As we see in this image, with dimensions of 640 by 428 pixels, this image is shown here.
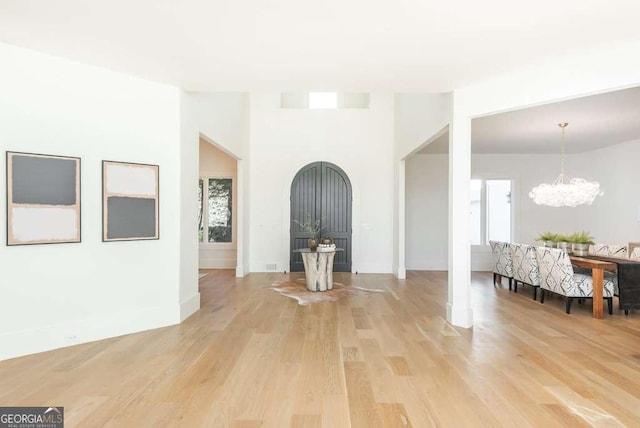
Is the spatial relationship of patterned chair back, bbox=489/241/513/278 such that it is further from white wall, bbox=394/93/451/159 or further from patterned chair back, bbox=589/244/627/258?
white wall, bbox=394/93/451/159

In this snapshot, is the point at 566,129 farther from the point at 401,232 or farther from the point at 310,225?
the point at 310,225

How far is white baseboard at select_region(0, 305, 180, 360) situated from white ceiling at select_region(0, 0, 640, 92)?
250 centimetres

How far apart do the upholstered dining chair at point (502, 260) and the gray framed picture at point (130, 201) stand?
5.30m

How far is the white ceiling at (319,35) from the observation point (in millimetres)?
2346

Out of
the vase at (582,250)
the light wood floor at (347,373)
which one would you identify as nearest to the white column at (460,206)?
the light wood floor at (347,373)

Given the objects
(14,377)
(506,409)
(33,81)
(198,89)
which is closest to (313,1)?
(198,89)

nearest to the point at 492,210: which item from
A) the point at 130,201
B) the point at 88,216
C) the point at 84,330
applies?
the point at 130,201

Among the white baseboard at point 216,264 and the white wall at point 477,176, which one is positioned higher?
the white wall at point 477,176

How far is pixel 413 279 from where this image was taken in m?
6.56

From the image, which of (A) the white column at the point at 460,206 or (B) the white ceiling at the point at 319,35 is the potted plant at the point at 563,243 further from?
(B) the white ceiling at the point at 319,35

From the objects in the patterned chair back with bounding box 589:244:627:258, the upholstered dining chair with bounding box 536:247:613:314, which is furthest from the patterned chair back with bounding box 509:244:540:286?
the patterned chair back with bounding box 589:244:627:258

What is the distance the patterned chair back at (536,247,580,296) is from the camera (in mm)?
4344

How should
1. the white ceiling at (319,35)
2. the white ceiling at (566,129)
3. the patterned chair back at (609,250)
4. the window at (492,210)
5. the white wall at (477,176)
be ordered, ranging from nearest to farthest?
the white ceiling at (319,35), the white ceiling at (566,129), the patterned chair back at (609,250), the white wall at (477,176), the window at (492,210)

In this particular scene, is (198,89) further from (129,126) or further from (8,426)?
(8,426)
